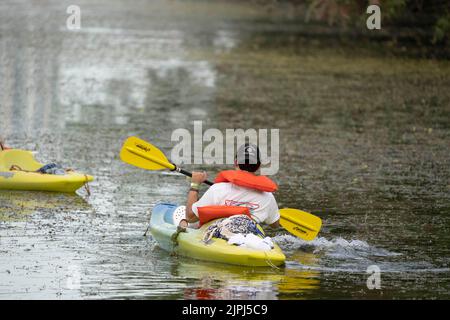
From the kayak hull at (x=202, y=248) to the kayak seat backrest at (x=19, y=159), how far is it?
277 cm

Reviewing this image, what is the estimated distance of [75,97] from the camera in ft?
72.4

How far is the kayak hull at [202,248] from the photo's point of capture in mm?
10227

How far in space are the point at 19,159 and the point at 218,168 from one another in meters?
2.76

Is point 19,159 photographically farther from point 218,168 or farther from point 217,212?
point 217,212

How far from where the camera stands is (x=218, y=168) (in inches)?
615

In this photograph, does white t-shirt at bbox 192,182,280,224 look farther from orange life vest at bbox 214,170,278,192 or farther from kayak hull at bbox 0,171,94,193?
kayak hull at bbox 0,171,94,193

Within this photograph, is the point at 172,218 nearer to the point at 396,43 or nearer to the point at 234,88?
the point at 234,88

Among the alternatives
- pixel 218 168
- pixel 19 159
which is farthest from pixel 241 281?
pixel 218 168

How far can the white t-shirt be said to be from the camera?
427 inches

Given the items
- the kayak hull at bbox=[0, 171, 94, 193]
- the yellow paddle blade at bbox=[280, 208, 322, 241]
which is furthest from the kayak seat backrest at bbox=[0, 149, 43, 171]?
the yellow paddle blade at bbox=[280, 208, 322, 241]

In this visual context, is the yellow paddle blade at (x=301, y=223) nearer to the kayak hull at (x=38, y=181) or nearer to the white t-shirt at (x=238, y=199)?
the white t-shirt at (x=238, y=199)

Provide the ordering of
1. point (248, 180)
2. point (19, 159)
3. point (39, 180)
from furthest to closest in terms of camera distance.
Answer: point (19, 159) → point (39, 180) → point (248, 180)

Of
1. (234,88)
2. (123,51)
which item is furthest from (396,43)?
(234,88)

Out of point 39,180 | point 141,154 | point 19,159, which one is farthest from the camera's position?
point 19,159
